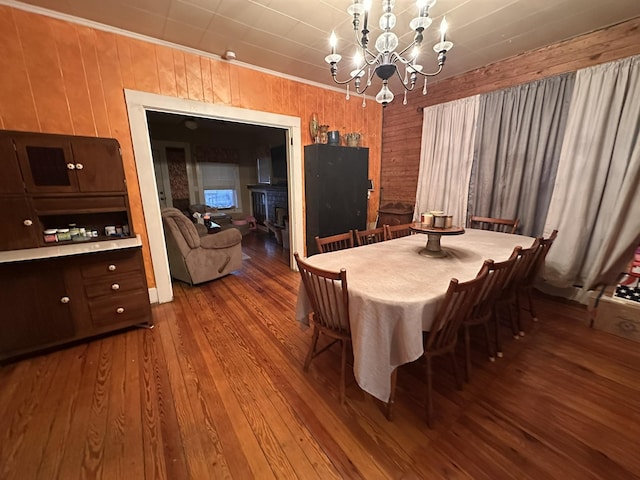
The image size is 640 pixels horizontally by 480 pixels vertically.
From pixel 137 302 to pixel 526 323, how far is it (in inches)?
138

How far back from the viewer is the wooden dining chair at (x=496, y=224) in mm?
2691

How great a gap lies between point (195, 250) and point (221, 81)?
1921 millimetres

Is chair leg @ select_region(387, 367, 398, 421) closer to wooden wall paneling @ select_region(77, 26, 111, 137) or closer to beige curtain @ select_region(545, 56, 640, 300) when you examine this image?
beige curtain @ select_region(545, 56, 640, 300)

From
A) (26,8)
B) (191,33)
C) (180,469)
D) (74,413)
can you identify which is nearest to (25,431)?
(74,413)

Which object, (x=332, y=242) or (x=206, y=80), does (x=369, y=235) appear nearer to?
(x=332, y=242)

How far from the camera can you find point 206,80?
2.61 m

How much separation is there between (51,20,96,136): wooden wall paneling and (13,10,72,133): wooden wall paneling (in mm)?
31

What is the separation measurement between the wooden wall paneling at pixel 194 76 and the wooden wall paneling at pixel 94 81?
697 mm

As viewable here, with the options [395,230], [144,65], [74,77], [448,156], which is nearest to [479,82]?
[448,156]

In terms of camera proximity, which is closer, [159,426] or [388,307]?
[388,307]

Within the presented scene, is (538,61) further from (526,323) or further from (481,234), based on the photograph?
(526,323)

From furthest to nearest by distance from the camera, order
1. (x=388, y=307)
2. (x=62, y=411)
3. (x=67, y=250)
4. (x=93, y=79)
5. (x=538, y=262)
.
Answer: (x=93, y=79), (x=538, y=262), (x=67, y=250), (x=62, y=411), (x=388, y=307)

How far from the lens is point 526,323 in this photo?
229 cm

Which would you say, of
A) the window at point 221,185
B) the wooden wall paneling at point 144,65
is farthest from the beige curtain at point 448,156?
the window at point 221,185
